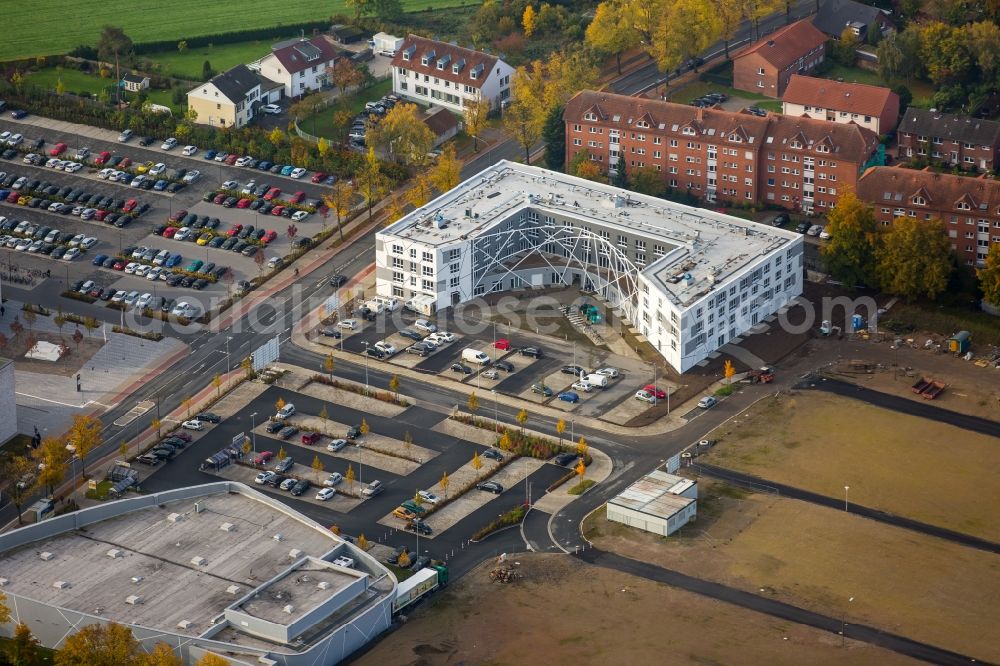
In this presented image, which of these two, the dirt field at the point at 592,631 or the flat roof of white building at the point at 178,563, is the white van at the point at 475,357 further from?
the dirt field at the point at 592,631

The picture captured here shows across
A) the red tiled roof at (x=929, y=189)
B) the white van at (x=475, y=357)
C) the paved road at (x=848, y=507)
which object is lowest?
the paved road at (x=848, y=507)

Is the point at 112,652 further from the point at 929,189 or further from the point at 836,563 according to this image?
the point at 929,189

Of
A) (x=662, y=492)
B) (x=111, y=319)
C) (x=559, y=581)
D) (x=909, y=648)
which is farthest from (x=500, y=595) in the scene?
(x=111, y=319)

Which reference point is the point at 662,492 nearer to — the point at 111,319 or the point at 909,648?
the point at 909,648

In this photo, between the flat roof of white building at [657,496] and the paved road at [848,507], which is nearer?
the paved road at [848,507]

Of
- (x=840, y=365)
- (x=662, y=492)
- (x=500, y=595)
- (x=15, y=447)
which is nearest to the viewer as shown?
(x=500, y=595)

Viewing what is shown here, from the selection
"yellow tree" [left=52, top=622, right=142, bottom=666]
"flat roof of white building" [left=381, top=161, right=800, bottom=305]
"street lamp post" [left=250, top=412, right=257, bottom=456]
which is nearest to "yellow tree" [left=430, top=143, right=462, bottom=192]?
"flat roof of white building" [left=381, top=161, right=800, bottom=305]

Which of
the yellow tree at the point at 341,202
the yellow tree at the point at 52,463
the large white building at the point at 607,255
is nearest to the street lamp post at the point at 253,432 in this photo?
the yellow tree at the point at 52,463
